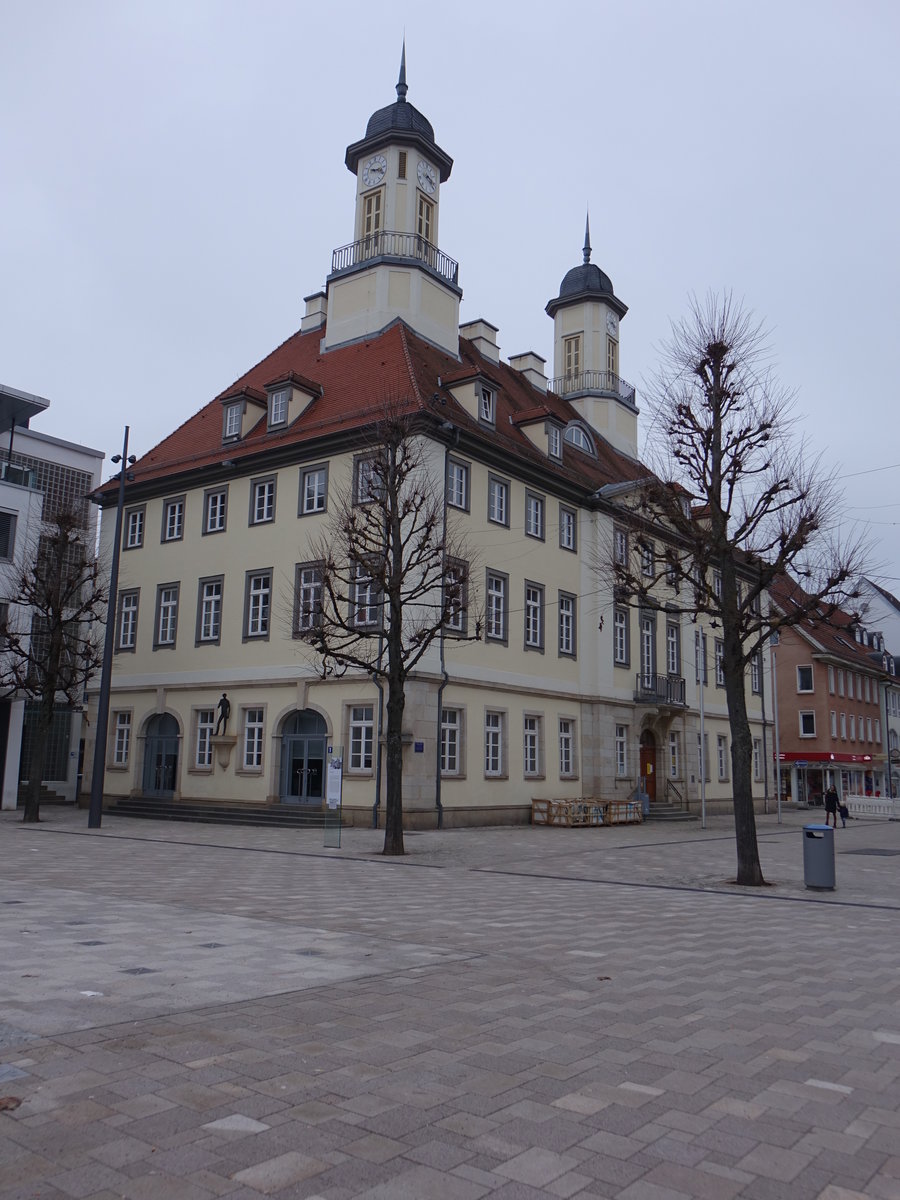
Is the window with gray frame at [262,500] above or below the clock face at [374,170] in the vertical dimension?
below

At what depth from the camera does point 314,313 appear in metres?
39.7

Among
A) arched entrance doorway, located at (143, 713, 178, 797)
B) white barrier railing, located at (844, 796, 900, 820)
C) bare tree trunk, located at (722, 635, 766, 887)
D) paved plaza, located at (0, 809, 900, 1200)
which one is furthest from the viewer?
white barrier railing, located at (844, 796, 900, 820)

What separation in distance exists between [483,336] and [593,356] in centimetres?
732

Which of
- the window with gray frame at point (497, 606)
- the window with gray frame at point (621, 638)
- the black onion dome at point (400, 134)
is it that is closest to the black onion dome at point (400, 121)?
the black onion dome at point (400, 134)

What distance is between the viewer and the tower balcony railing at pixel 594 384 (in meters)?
45.4

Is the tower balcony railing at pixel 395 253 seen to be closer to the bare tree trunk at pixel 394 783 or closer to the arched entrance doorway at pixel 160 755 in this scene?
the arched entrance doorway at pixel 160 755

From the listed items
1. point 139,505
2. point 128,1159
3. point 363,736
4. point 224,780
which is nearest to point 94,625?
point 139,505

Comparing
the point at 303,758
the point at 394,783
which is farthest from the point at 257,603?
the point at 394,783

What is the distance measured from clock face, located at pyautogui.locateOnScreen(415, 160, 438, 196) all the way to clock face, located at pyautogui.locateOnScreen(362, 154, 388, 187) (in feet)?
3.89

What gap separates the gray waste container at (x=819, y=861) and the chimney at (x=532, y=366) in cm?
3050

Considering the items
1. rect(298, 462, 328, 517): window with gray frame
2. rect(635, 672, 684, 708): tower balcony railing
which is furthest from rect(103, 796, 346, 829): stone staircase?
rect(635, 672, 684, 708): tower balcony railing

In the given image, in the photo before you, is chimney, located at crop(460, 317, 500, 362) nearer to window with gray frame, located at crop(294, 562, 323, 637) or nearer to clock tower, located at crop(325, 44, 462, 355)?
clock tower, located at crop(325, 44, 462, 355)

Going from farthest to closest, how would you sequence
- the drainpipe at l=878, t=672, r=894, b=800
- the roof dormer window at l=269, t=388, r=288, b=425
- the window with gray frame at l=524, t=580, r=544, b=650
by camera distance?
the drainpipe at l=878, t=672, r=894, b=800, the window with gray frame at l=524, t=580, r=544, b=650, the roof dormer window at l=269, t=388, r=288, b=425

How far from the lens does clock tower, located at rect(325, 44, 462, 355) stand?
3478cm
